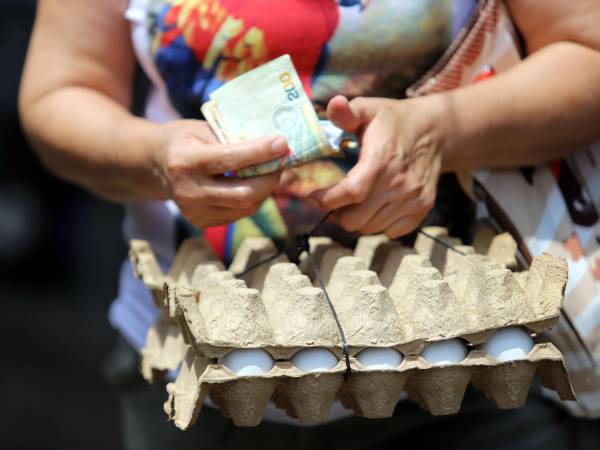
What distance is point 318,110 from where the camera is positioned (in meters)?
1.31

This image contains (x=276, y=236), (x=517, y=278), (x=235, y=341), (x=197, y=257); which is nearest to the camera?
(x=235, y=341)

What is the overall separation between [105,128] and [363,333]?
56 cm

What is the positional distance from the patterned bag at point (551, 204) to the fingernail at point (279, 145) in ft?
0.85

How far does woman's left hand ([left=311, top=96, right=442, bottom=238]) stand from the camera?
Result: 3.66 ft

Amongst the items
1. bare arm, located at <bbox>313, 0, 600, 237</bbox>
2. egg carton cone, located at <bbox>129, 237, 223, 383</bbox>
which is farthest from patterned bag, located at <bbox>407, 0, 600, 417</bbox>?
egg carton cone, located at <bbox>129, 237, 223, 383</bbox>

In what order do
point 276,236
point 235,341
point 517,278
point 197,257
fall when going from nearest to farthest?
point 235,341 < point 517,278 < point 197,257 < point 276,236

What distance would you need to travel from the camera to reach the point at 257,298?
0.99 m

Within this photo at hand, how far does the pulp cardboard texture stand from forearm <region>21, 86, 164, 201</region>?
0.29 metres

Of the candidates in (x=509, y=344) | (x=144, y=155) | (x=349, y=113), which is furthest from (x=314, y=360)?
(x=144, y=155)

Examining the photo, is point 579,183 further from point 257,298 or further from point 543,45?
point 257,298

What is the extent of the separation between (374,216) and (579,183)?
31cm

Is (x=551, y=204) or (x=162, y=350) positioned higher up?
(x=551, y=204)

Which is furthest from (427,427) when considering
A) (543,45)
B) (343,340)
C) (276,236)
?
(543,45)

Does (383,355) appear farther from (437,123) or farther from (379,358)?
(437,123)
